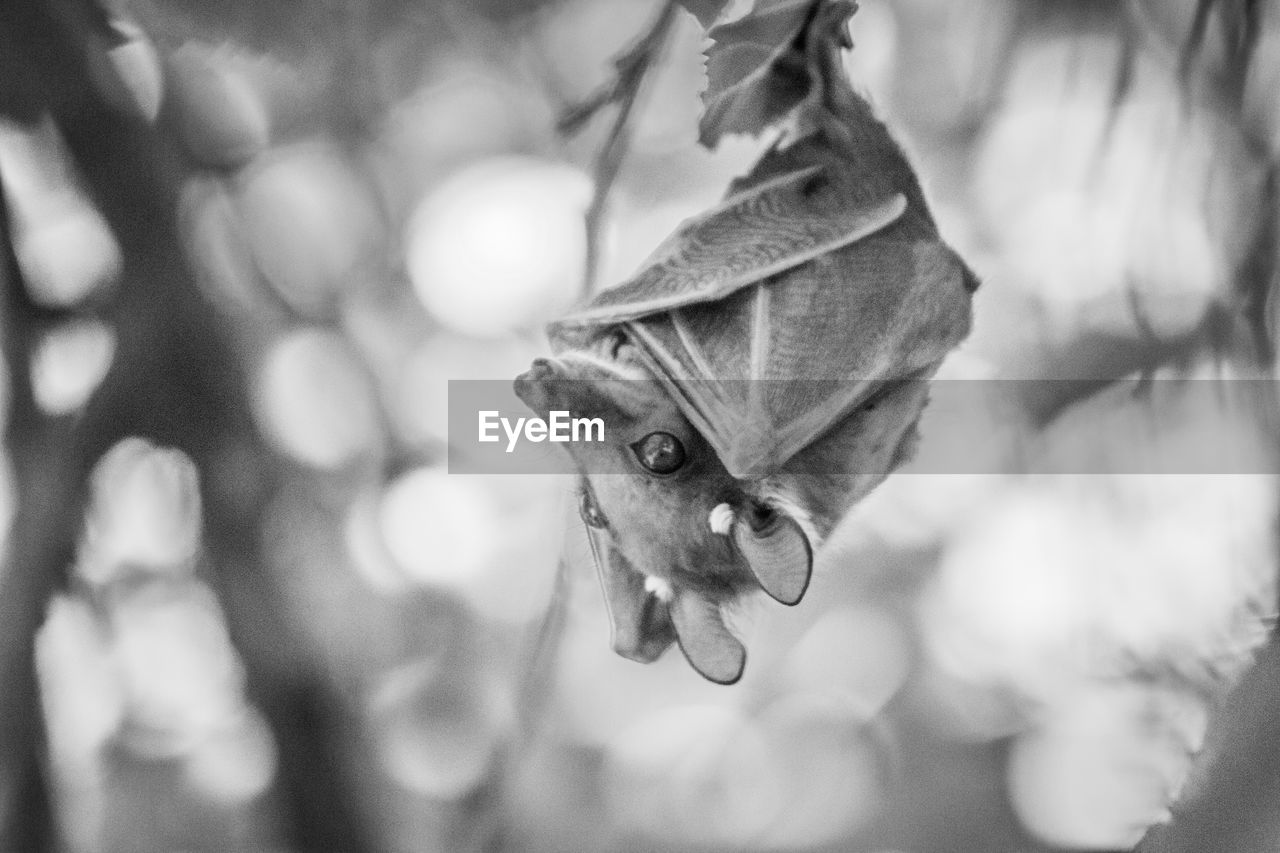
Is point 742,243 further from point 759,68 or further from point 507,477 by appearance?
point 507,477

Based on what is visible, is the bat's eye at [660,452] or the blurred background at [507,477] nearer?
the bat's eye at [660,452]

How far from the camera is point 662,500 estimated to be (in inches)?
25.7

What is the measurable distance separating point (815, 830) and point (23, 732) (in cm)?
185

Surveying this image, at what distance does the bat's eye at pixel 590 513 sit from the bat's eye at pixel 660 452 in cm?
5

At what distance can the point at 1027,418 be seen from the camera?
172 cm

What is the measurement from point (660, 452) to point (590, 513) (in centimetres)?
7

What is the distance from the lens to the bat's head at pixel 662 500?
2.12 feet

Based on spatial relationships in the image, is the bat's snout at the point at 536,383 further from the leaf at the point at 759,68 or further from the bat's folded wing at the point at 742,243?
the leaf at the point at 759,68

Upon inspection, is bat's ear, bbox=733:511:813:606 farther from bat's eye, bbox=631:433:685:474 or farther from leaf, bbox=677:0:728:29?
leaf, bbox=677:0:728:29

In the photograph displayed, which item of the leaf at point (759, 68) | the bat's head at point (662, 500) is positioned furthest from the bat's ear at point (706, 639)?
the leaf at point (759, 68)

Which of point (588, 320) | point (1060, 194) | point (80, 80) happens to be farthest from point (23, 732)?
point (1060, 194)

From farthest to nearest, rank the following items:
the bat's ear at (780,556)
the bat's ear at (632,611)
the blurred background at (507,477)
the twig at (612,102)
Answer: the blurred background at (507,477)
the twig at (612,102)
the bat's ear at (632,611)
the bat's ear at (780,556)

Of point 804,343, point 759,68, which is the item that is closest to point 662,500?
point 804,343

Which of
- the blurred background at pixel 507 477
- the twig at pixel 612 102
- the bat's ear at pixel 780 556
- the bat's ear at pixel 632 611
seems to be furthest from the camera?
the blurred background at pixel 507 477
